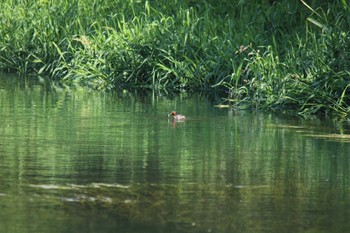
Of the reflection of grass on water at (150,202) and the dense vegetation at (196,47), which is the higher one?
the dense vegetation at (196,47)

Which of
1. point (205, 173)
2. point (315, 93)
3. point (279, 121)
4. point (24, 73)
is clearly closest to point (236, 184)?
point (205, 173)

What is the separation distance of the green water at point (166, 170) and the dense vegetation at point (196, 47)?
848 millimetres

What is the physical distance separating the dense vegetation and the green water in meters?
0.85

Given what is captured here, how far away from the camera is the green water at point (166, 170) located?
559cm

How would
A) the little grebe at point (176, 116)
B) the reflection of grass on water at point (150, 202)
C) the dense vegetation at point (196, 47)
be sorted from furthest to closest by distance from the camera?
the dense vegetation at point (196, 47), the little grebe at point (176, 116), the reflection of grass on water at point (150, 202)

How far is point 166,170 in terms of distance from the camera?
278 inches

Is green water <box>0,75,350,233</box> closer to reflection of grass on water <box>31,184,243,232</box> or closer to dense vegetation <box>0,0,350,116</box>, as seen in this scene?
reflection of grass on water <box>31,184,243,232</box>

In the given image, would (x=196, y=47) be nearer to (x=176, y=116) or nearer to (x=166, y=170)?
(x=176, y=116)

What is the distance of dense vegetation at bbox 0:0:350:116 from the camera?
11.6m

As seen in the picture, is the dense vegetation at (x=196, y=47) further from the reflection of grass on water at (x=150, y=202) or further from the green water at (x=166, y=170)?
the reflection of grass on water at (x=150, y=202)

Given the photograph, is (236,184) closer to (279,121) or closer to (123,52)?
(279,121)

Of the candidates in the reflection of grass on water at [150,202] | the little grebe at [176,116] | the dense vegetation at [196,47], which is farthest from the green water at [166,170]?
the dense vegetation at [196,47]

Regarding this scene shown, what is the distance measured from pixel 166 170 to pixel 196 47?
6.99m

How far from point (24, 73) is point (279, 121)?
583cm
